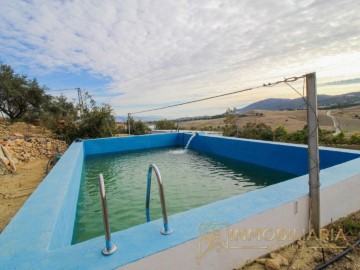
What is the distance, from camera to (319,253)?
7.38 ft

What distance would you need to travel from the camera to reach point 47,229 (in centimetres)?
213

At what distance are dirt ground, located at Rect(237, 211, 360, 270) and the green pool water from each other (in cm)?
185

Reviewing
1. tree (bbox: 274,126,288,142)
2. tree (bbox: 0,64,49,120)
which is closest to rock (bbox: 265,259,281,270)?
tree (bbox: 274,126,288,142)

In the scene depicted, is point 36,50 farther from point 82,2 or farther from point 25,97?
point 25,97

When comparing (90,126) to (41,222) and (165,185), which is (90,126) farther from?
(41,222)

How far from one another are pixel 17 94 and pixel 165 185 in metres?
16.1

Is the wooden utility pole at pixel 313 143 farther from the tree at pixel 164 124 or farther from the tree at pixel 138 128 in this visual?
the tree at pixel 164 124

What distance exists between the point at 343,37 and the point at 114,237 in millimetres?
8065

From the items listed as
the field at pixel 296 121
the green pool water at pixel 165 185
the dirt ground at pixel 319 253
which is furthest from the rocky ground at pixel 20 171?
the field at pixel 296 121

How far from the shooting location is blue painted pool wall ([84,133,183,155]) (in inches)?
397

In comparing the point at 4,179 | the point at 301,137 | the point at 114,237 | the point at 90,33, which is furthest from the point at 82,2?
the point at 301,137

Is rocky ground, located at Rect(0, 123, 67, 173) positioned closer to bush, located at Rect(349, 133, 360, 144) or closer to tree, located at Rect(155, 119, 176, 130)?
tree, located at Rect(155, 119, 176, 130)

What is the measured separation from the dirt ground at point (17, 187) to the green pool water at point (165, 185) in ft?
3.22

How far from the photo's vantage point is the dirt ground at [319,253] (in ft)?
6.86
